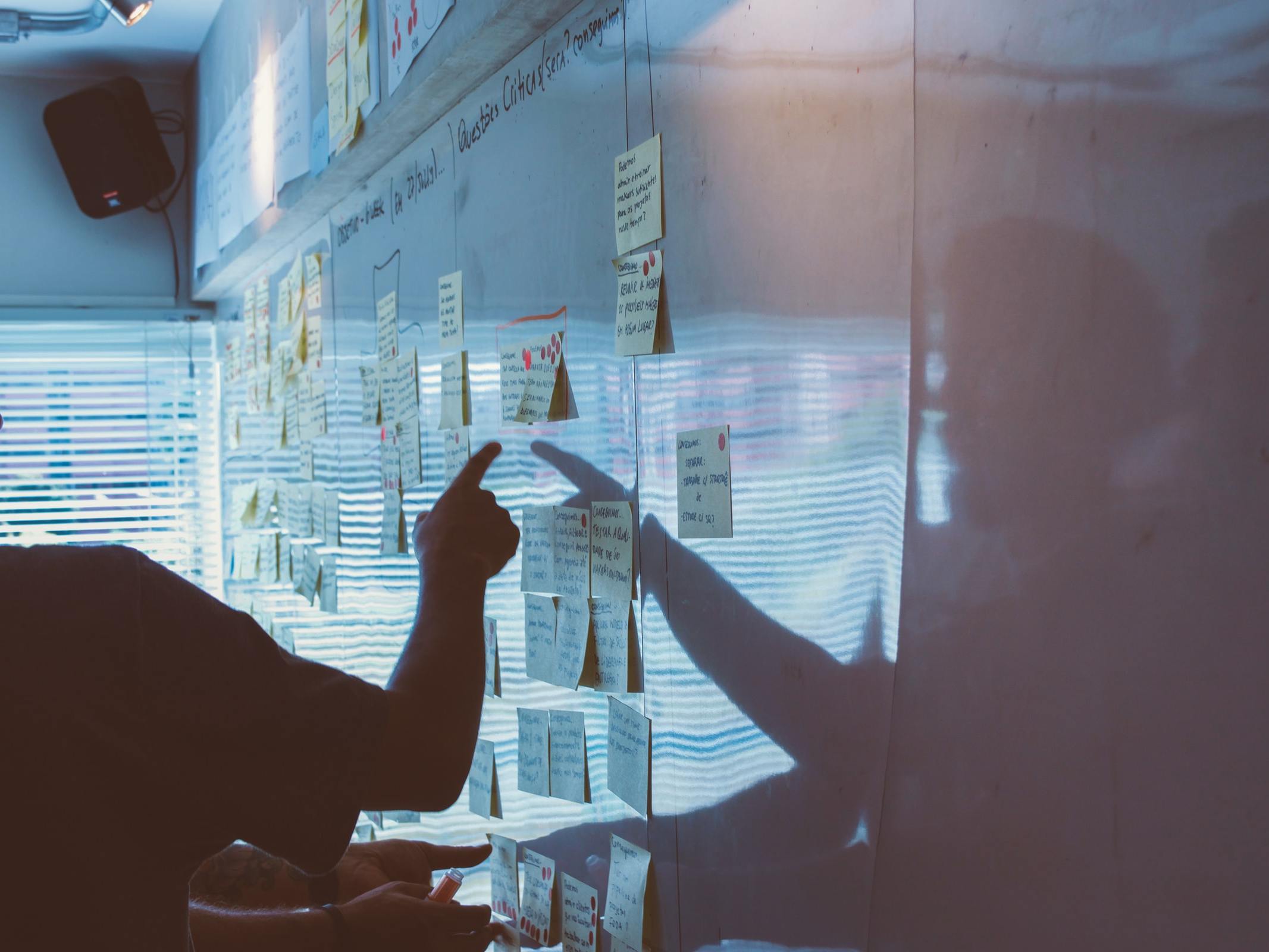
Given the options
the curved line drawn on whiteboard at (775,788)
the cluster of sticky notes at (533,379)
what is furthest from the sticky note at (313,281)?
the curved line drawn on whiteboard at (775,788)

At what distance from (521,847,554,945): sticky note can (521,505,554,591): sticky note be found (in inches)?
11.4

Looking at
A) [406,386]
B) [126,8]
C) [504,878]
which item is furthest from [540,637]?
[126,8]

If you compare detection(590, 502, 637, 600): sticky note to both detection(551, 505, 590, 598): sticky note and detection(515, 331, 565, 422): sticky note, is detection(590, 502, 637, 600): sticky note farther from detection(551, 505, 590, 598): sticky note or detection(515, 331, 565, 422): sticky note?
detection(515, 331, 565, 422): sticky note

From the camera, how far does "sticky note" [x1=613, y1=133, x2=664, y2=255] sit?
939 millimetres

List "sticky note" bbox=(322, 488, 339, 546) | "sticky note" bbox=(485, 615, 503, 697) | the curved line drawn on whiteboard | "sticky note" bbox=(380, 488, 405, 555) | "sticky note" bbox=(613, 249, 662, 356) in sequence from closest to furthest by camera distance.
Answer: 1. the curved line drawn on whiteboard
2. "sticky note" bbox=(613, 249, 662, 356)
3. "sticky note" bbox=(485, 615, 503, 697)
4. "sticky note" bbox=(380, 488, 405, 555)
5. "sticky note" bbox=(322, 488, 339, 546)

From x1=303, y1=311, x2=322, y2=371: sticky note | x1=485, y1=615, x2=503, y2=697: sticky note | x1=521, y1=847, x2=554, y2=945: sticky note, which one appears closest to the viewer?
x1=521, y1=847, x2=554, y2=945: sticky note

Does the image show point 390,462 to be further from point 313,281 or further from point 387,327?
point 313,281

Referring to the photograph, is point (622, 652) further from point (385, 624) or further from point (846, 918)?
point (385, 624)

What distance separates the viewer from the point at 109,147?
3150 millimetres

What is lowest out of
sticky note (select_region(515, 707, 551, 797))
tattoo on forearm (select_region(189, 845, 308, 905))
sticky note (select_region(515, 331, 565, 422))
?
tattoo on forearm (select_region(189, 845, 308, 905))

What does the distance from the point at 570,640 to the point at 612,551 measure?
0.13 m

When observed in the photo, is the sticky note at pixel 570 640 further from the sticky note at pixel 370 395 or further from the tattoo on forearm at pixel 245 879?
the sticky note at pixel 370 395

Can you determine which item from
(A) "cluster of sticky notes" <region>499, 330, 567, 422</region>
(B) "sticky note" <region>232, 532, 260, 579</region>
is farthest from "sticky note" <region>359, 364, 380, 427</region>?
(B) "sticky note" <region>232, 532, 260, 579</region>

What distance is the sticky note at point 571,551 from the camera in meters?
1.09
